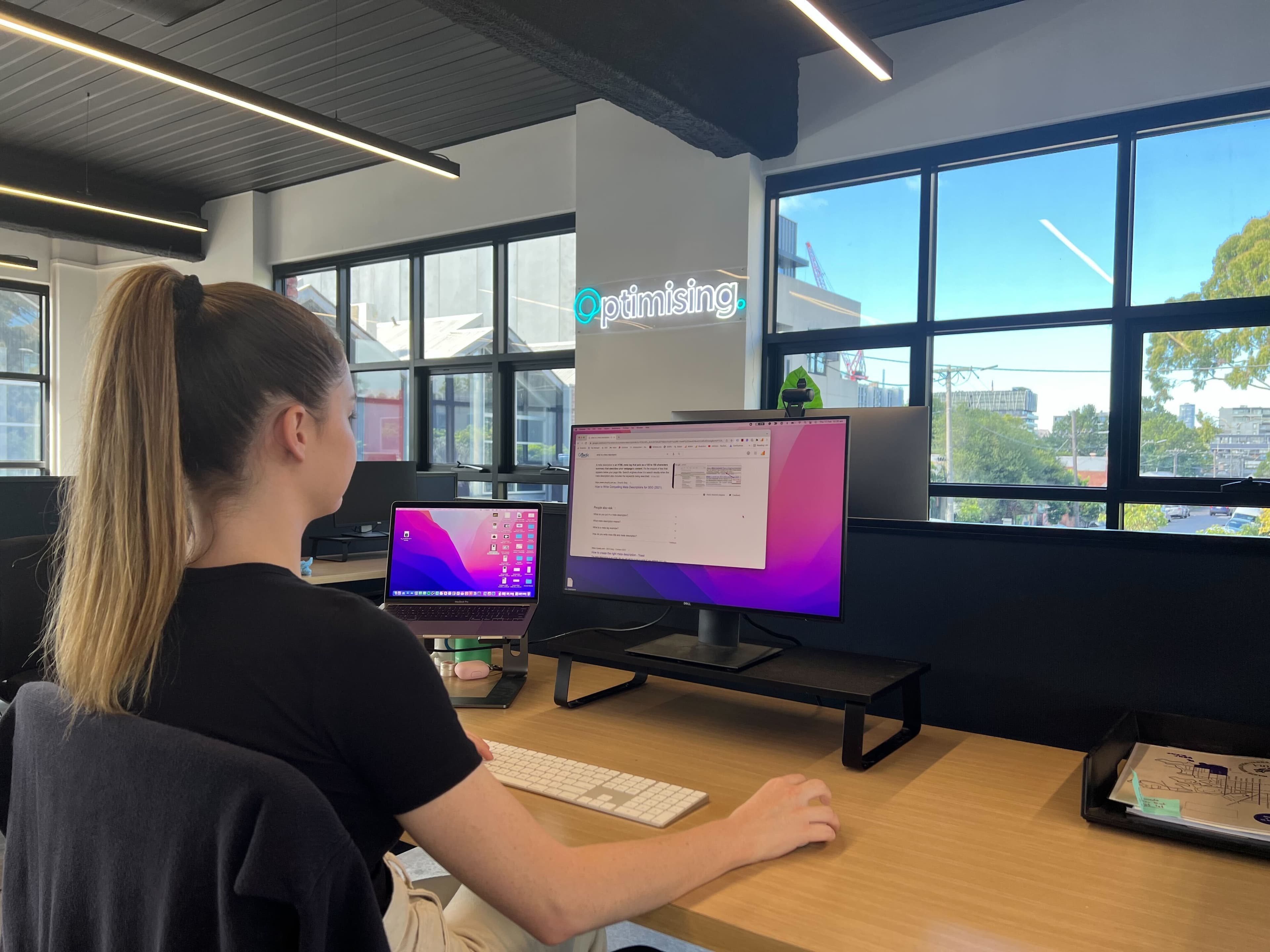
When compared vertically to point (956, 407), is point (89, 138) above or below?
above

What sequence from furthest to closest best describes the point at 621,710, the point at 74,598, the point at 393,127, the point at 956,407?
1. the point at 393,127
2. the point at 956,407
3. the point at 621,710
4. the point at 74,598

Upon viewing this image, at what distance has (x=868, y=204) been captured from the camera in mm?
4105

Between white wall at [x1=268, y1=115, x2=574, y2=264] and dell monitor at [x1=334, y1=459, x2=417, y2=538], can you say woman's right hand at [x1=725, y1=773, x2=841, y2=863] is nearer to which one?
dell monitor at [x1=334, y1=459, x2=417, y2=538]

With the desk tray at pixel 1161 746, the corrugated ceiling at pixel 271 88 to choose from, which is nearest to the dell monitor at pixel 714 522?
the desk tray at pixel 1161 746

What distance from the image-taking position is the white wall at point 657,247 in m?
4.18

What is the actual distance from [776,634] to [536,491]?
12.8 feet

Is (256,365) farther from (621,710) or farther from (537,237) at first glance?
(537,237)

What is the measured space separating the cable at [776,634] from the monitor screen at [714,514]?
0.18 metres

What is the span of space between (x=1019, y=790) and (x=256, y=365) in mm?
1066

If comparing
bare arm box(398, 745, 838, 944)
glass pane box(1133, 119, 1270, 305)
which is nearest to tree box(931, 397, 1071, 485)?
glass pane box(1133, 119, 1270, 305)

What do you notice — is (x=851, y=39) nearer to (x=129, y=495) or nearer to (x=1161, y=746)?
(x=1161, y=746)

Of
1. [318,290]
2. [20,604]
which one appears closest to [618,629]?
[20,604]

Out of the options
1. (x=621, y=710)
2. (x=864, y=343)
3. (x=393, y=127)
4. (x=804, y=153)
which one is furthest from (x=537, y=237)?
(x=621, y=710)

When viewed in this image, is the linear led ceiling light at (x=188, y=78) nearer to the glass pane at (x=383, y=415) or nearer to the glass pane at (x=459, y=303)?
the glass pane at (x=459, y=303)
